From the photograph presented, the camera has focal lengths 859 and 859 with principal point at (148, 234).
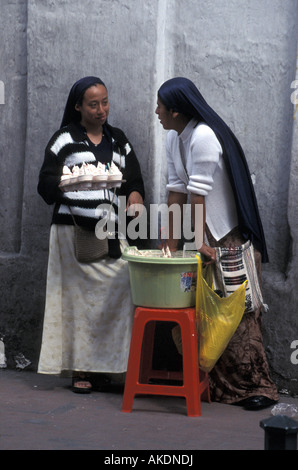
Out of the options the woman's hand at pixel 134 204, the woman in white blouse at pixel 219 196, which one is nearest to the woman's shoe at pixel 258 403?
the woman in white blouse at pixel 219 196

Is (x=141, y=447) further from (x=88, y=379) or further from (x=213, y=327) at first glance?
(x=88, y=379)

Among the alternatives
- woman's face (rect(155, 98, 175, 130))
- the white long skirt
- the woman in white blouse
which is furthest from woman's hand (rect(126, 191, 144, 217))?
woman's face (rect(155, 98, 175, 130))

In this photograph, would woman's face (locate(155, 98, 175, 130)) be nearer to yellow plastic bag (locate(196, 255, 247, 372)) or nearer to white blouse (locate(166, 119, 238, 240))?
white blouse (locate(166, 119, 238, 240))

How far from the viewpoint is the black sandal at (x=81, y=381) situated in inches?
213

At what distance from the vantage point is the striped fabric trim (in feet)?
16.5

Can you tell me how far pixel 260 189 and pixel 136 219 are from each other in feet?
2.66

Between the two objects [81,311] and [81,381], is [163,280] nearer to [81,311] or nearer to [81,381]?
[81,311]

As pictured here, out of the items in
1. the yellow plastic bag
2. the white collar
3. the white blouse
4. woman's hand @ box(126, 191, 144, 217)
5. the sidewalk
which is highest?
the white collar

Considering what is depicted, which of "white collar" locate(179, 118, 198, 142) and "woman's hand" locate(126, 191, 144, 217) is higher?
"white collar" locate(179, 118, 198, 142)

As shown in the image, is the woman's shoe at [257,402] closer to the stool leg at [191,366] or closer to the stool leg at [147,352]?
the stool leg at [191,366]

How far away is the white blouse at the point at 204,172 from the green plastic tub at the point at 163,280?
1.11 ft

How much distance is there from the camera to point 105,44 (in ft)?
18.5

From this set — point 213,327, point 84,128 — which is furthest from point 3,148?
point 213,327

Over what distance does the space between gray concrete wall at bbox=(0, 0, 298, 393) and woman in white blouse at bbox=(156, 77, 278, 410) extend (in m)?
0.31
